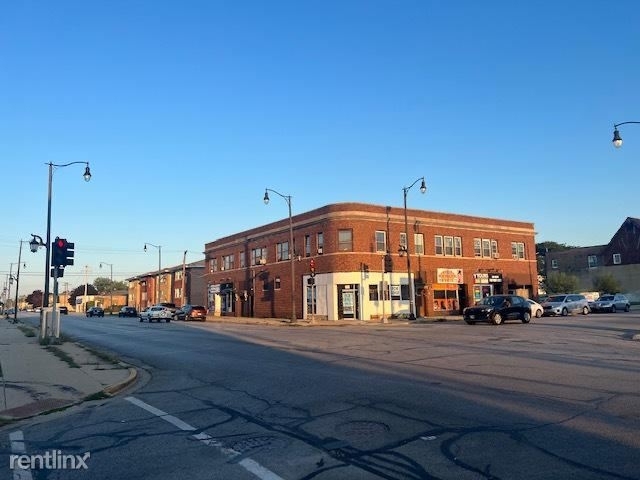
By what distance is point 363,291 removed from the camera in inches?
1683

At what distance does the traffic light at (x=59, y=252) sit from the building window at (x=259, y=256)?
29.3 m

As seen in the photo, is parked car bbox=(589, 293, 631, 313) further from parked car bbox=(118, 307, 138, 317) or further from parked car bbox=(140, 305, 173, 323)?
parked car bbox=(118, 307, 138, 317)

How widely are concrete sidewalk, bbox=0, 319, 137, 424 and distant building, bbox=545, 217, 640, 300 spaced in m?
69.1

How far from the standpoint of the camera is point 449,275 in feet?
160

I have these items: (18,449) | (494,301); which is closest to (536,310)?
(494,301)

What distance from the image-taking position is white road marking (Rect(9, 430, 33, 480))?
5.68 m

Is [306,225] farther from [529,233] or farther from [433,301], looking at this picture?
[529,233]

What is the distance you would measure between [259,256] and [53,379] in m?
40.6

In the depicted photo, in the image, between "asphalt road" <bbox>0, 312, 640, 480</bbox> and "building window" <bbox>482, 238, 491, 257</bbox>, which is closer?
"asphalt road" <bbox>0, 312, 640, 480</bbox>

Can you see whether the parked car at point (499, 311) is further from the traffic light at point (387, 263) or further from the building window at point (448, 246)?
Answer: the building window at point (448, 246)

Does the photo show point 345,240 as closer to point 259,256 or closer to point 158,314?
point 259,256

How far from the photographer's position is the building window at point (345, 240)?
42812 millimetres

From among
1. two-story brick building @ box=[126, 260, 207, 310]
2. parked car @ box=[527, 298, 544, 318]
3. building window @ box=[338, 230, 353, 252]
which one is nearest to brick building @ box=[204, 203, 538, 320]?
building window @ box=[338, 230, 353, 252]

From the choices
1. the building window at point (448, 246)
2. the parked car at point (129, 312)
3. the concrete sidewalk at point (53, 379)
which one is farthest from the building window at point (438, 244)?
the parked car at point (129, 312)
